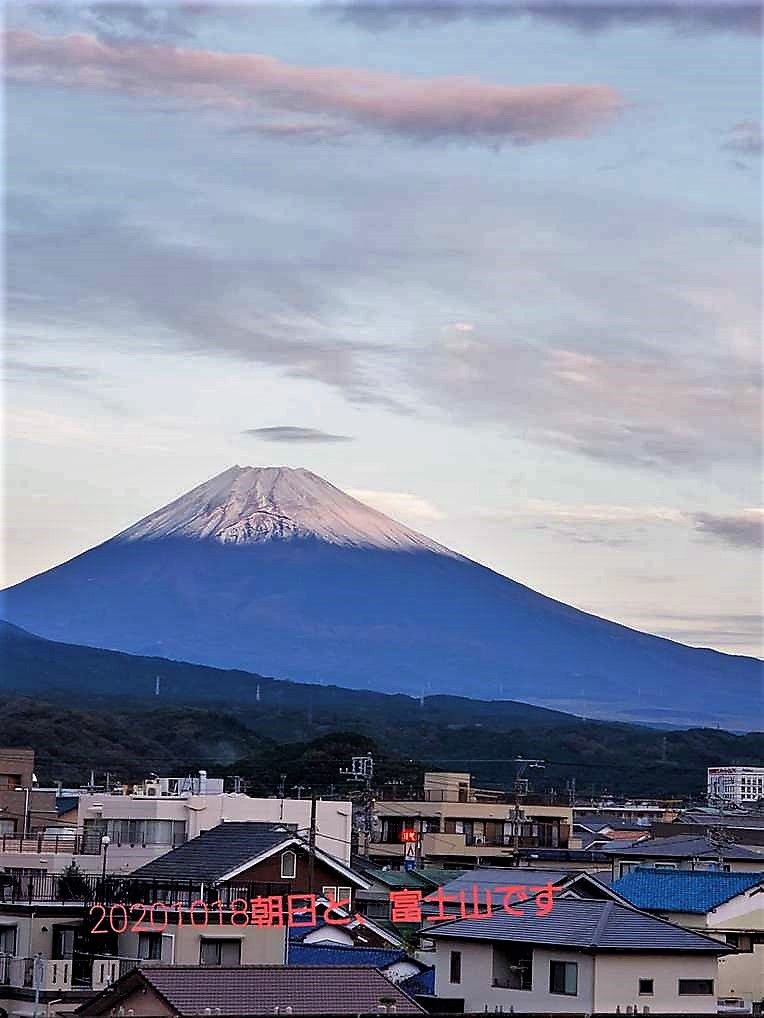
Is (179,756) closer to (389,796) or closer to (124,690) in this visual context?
(389,796)

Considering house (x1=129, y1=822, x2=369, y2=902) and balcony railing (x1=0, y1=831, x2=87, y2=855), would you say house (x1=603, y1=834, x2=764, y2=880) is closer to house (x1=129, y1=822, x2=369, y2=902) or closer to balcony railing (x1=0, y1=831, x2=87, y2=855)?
house (x1=129, y1=822, x2=369, y2=902)

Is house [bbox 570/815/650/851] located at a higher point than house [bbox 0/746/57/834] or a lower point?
lower

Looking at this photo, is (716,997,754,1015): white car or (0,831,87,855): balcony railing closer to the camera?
(716,997,754,1015): white car

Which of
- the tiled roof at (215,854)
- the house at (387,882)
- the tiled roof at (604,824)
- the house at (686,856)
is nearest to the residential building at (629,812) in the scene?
the tiled roof at (604,824)

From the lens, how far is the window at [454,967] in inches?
814

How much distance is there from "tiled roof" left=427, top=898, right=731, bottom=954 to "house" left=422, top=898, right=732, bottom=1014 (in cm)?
1

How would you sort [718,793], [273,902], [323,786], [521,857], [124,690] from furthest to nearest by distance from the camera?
[124,690] → [718,793] → [323,786] → [521,857] → [273,902]

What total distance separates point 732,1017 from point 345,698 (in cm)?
16849

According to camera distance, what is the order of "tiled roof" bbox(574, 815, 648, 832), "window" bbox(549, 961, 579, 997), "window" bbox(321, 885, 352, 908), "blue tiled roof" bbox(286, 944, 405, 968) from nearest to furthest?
"window" bbox(549, 961, 579, 997)
"blue tiled roof" bbox(286, 944, 405, 968)
"window" bbox(321, 885, 352, 908)
"tiled roof" bbox(574, 815, 648, 832)

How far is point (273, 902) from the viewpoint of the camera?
71.2ft

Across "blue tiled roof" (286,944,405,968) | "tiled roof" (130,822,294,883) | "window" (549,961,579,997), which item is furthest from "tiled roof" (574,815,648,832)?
"window" (549,961,579,997)

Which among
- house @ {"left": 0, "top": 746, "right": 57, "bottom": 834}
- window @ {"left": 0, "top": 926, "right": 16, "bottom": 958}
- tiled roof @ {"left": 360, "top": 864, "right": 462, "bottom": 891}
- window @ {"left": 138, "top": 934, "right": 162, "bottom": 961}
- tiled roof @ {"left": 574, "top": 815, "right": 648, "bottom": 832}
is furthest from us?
tiled roof @ {"left": 574, "top": 815, "right": 648, "bottom": 832}

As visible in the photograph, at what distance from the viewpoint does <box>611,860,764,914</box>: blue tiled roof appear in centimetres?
2448

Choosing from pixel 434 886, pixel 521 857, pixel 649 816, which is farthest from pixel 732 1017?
pixel 649 816
